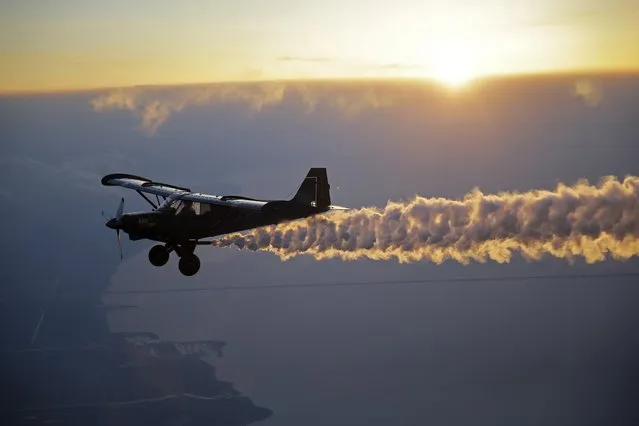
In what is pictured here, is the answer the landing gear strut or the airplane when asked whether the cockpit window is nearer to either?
the airplane

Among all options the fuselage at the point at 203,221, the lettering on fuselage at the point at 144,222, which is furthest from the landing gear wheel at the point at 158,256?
the lettering on fuselage at the point at 144,222

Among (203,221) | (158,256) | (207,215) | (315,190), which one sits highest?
(315,190)

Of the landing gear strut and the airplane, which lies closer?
the airplane

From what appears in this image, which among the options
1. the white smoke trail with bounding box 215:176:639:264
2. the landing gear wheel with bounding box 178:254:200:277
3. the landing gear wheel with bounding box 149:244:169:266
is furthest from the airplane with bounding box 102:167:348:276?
the white smoke trail with bounding box 215:176:639:264

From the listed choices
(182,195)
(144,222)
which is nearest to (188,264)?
(144,222)

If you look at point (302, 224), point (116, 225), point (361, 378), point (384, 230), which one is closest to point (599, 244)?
point (384, 230)

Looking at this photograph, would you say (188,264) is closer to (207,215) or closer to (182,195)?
(207,215)
